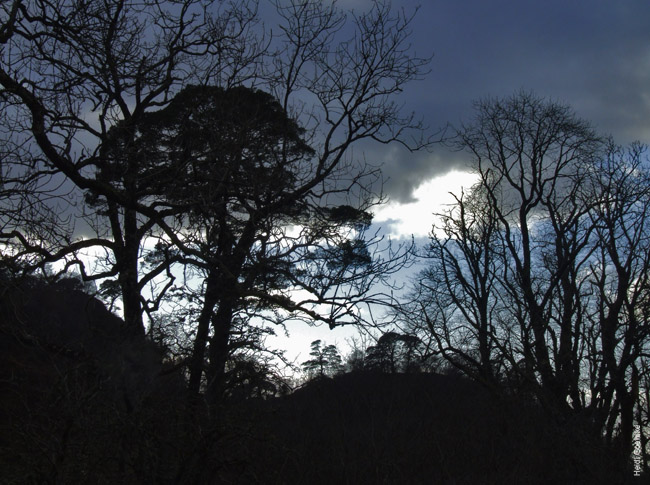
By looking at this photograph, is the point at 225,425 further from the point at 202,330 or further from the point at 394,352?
the point at 394,352

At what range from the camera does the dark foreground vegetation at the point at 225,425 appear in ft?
18.7

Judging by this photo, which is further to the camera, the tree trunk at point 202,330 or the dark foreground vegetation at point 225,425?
the tree trunk at point 202,330

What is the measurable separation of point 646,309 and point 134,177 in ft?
58.8

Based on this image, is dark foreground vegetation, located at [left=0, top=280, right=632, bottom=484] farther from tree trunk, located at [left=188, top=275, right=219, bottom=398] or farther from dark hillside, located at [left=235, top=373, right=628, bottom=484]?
tree trunk, located at [left=188, top=275, right=219, bottom=398]

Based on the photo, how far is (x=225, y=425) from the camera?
579cm

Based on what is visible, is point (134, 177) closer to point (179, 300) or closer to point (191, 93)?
point (191, 93)

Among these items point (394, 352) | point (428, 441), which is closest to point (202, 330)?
point (394, 352)

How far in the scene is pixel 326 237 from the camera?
29.8ft

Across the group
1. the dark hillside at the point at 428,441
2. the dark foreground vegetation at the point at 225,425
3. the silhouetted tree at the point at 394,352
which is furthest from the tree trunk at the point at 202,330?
the silhouetted tree at the point at 394,352

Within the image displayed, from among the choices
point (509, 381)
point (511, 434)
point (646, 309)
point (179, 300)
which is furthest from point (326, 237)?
point (646, 309)

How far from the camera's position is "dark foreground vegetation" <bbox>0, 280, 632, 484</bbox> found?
18.7 ft

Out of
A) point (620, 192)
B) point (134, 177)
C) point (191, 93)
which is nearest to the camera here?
point (134, 177)

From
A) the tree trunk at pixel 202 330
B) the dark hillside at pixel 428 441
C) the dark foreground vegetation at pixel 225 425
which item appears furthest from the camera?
the dark hillside at pixel 428 441

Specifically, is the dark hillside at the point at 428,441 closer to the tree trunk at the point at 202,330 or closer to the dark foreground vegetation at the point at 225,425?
the dark foreground vegetation at the point at 225,425
